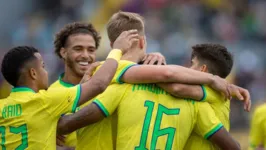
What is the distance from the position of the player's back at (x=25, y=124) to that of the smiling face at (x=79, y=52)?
1595 millimetres

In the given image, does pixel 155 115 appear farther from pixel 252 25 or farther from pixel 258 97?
pixel 252 25

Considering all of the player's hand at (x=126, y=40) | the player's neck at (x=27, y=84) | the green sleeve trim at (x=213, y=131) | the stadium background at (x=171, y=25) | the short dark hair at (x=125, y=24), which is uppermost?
the short dark hair at (x=125, y=24)

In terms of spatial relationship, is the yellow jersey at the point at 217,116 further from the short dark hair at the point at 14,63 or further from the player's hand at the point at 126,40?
the short dark hair at the point at 14,63

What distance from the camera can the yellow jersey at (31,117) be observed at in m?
6.06

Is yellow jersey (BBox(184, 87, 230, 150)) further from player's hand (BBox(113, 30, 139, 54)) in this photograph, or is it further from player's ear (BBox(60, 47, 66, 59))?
player's ear (BBox(60, 47, 66, 59))

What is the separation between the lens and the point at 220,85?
630 centimetres

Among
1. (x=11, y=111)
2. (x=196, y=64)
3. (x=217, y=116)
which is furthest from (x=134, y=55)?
(x=11, y=111)

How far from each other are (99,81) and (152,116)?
522 mm

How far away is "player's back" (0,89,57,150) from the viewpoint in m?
6.06

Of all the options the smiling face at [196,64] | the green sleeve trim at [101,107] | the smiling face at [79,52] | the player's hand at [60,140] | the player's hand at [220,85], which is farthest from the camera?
the smiling face at [79,52]

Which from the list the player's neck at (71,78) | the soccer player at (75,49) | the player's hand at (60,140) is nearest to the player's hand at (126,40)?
the player's hand at (60,140)

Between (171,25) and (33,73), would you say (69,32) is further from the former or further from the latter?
(171,25)

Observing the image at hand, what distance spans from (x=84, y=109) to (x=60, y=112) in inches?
7.6

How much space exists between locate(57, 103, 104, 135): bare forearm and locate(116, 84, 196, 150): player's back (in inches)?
8.1
